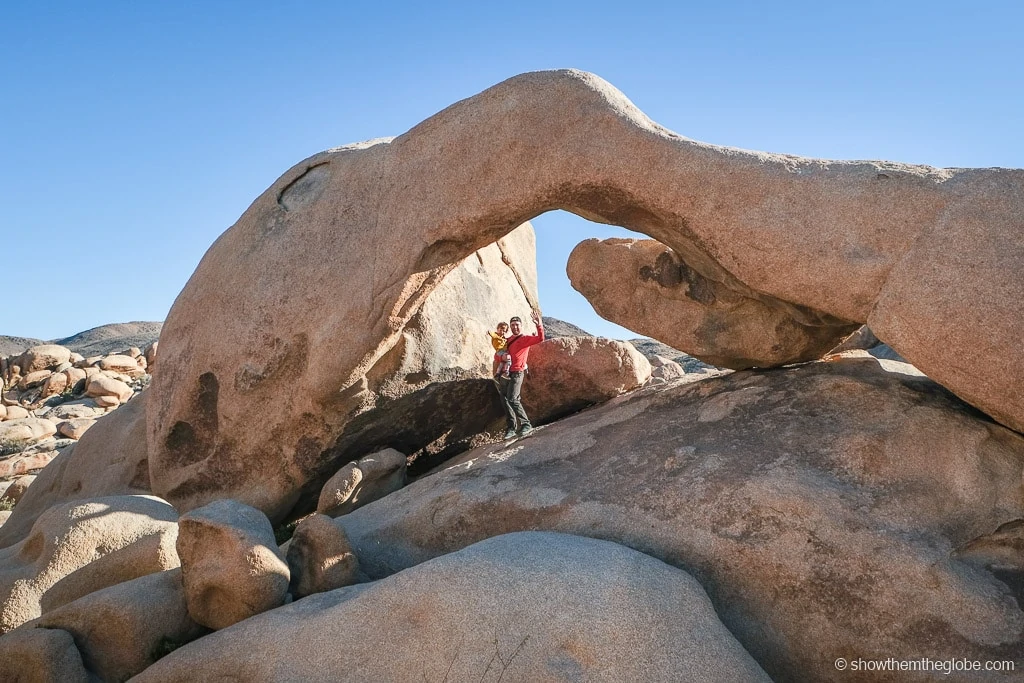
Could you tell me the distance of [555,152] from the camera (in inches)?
284

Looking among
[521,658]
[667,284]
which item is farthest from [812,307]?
[521,658]

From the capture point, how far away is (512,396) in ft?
29.1

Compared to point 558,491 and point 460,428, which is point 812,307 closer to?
point 558,491

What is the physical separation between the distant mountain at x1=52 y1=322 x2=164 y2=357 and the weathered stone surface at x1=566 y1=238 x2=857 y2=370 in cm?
Result: 4036

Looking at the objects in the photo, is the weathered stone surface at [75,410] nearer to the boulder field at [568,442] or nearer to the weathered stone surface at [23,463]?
the weathered stone surface at [23,463]

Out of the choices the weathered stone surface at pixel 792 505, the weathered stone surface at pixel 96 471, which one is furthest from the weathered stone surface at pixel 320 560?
the weathered stone surface at pixel 96 471

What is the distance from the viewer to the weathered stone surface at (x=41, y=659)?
→ 5.26 m

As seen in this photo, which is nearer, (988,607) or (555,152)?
(988,607)

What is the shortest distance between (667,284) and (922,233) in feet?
7.36

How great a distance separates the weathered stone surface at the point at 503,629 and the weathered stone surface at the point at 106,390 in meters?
22.7

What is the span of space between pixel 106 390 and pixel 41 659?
72.6 feet

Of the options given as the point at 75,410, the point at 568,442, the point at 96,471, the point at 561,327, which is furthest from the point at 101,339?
the point at 568,442

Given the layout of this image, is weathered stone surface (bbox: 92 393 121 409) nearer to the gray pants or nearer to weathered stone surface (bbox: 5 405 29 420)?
weathered stone surface (bbox: 5 405 29 420)

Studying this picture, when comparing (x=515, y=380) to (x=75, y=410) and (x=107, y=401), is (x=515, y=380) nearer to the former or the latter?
(x=75, y=410)
